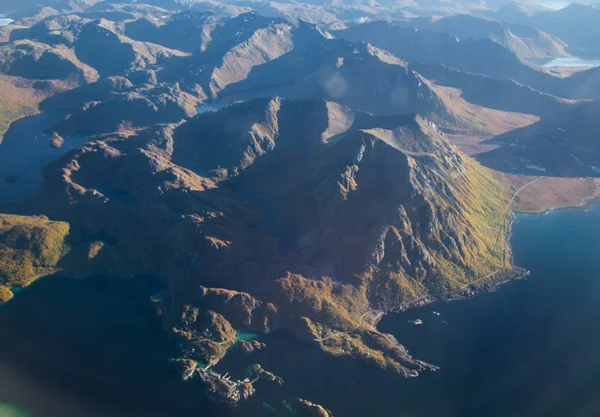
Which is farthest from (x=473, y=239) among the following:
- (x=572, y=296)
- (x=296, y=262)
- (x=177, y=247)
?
(x=177, y=247)

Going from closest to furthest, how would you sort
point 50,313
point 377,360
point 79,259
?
point 377,360, point 50,313, point 79,259

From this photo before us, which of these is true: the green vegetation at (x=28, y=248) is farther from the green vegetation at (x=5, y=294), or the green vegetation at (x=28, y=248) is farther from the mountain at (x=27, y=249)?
the green vegetation at (x=5, y=294)

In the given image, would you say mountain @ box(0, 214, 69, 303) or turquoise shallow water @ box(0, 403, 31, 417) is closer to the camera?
turquoise shallow water @ box(0, 403, 31, 417)

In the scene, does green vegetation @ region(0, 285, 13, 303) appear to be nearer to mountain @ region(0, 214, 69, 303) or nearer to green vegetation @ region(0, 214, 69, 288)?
mountain @ region(0, 214, 69, 303)

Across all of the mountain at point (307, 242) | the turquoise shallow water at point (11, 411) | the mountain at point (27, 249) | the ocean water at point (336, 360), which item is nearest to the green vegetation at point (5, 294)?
the mountain at point (27, 249)

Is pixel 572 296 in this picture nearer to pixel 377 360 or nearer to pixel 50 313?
pixel 377 360

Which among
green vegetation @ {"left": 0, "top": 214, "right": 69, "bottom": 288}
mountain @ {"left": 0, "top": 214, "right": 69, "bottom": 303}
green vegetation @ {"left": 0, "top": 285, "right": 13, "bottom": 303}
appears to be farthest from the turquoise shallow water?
green vegetation @ {"left": 0, "top": 214, "right": 69, "bottom": 288}
